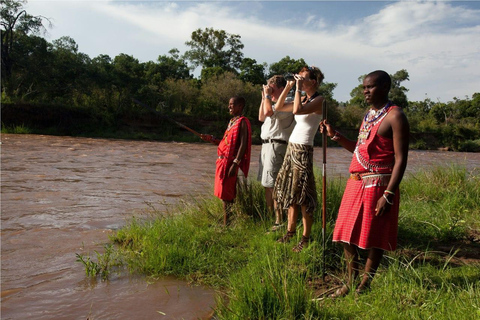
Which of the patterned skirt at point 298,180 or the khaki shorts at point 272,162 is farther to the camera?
the khaki shorts at point 272,162

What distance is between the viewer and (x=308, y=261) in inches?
126

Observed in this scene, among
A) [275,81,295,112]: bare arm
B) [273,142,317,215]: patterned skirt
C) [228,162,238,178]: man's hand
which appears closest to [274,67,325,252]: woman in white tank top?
[273,142,317,215]: patterned skirt

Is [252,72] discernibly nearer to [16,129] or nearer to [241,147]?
[16,129]

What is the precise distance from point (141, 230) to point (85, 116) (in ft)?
78.9

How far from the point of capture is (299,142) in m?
3.54

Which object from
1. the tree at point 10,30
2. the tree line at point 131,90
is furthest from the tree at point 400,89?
the tree at point 10,30

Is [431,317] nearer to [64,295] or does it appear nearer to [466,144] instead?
[64,295]

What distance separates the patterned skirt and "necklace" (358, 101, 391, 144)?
0.76 meters

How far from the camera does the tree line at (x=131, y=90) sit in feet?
81.8

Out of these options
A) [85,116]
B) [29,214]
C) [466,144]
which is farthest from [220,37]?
[29,214]

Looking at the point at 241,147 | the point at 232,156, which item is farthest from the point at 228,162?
the point at 241,147

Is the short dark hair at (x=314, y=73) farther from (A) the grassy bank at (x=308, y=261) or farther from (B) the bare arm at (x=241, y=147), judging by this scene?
(A) the grassy bank at (x=308, y=261)

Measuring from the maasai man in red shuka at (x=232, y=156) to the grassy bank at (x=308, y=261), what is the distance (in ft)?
0.58

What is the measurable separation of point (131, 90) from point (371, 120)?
26.6 metres
